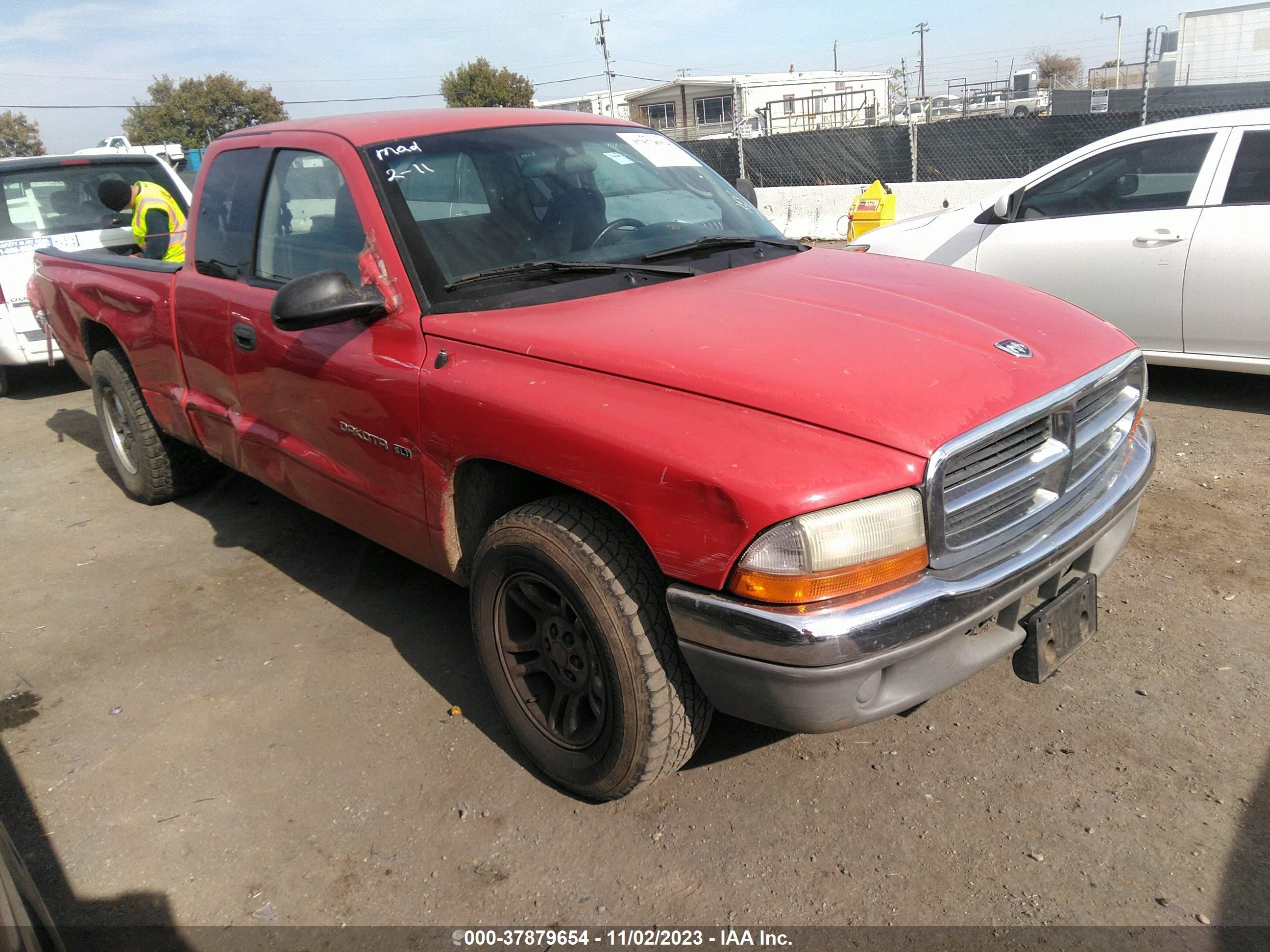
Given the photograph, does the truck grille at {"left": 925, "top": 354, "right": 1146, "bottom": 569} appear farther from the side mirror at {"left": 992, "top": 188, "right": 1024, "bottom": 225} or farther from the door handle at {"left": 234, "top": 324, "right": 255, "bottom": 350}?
the side mirror at {"left": 992, "top": 188, "right": 1024, "bottom": 225}

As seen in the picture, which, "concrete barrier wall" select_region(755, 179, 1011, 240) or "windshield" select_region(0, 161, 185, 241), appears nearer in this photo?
"windshield" select_region(0, 161, 185, 241)

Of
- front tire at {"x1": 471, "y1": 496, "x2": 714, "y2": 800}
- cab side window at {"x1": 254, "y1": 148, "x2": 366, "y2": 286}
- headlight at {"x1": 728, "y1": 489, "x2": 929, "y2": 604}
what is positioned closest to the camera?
headlight at {"x1": 728, "y1": 489, "x2": 929, "y2": 604}

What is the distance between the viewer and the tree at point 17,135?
56.5m

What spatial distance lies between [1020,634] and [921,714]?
0.69 metres

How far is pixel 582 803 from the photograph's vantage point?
2.73 m

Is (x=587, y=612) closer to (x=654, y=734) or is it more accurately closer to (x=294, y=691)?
(x=654, y=734)

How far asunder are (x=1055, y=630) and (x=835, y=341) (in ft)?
3.05

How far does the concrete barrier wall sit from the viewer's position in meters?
13.0

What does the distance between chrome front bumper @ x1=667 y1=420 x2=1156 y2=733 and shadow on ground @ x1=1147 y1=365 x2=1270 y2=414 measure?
3.84 metres

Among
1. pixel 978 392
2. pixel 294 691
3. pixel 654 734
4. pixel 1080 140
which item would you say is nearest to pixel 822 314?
pixel 978 392

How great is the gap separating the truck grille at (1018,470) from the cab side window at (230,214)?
2.82m

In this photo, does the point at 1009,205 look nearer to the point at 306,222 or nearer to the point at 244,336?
the point at 306,222

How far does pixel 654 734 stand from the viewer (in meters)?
2.37

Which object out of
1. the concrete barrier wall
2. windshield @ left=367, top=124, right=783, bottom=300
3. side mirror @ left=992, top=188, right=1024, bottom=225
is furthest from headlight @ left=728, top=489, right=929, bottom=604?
the concrete barrier wall
